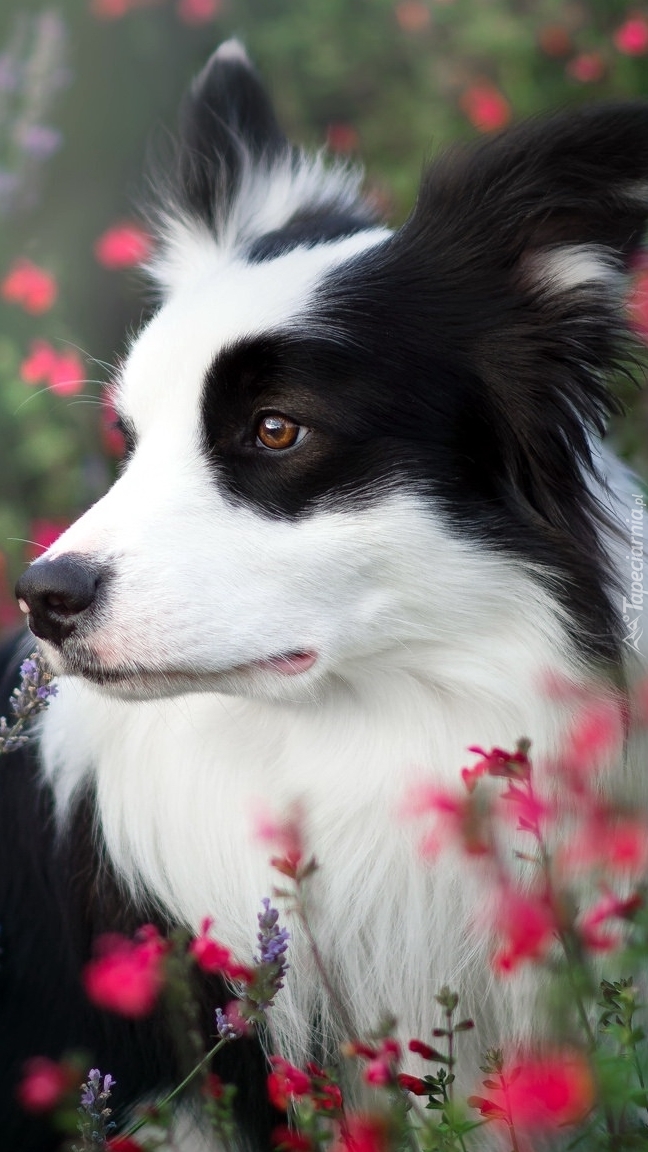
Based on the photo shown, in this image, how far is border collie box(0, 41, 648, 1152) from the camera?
7.08 ft

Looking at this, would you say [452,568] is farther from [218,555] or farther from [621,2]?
[621,2]

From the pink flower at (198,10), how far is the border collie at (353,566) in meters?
4.13

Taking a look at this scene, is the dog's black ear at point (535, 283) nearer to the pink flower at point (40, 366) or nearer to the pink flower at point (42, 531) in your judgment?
the pink flower at point (42, 531)

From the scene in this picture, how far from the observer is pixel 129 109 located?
21.5ft

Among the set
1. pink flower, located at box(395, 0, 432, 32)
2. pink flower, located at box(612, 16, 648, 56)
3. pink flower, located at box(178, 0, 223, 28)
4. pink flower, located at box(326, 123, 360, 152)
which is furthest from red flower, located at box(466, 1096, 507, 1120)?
pink flower, located at box(178, 0, 223, 28)

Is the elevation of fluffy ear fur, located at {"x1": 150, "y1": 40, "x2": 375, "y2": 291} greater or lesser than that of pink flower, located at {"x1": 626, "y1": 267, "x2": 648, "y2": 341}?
greater

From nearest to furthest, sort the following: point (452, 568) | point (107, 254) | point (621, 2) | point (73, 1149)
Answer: point (73, 1149), point (452, 568), point (107, 254), point (621, 2)

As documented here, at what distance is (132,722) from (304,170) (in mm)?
1471

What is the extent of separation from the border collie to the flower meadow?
0.07 metres

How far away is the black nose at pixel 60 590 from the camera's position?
2066mm

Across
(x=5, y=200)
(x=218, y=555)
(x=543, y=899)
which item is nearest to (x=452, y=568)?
(x=218, y=555)

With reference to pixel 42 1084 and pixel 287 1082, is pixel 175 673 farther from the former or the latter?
pixel 42 1084

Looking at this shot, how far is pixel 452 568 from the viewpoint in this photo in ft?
7.57

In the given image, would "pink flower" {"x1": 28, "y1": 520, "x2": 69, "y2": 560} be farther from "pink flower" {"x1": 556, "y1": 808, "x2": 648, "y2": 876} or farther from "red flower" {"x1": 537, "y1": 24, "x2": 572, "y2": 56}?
"red flower" {"x1": 537, "y1": 24, "x2": 572, "y2": 56}
